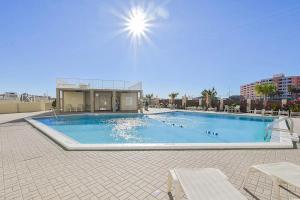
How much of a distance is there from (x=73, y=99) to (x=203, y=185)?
1973cm

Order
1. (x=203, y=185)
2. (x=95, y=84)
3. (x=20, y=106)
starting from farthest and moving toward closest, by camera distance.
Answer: (x=20, y=106) < (x=95, y=84) < (x=203, y=185)

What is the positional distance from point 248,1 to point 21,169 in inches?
411

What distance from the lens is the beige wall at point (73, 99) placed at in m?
19.1

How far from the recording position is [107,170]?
3.44 metres

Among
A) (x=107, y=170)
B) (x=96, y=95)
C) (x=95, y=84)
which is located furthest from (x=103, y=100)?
(x=107, y=170)

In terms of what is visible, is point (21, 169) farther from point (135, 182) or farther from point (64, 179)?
point (135, 182)

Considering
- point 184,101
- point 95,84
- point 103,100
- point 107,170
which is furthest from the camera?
point 184,101

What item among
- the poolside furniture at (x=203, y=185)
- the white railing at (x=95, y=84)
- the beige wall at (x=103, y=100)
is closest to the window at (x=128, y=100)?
the white railing at (x=95, y=84)

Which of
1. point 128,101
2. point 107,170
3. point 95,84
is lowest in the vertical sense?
point 107,170

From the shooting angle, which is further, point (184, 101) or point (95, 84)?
point (184, 101)

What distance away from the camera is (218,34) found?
39.4 ft

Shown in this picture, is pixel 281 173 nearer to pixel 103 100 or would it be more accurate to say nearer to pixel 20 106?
pixel 103 100

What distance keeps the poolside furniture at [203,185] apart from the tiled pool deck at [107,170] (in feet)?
1.50

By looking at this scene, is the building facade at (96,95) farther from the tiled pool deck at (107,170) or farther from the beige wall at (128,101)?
the tiled pool deck at (107,170)
